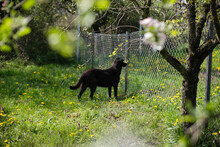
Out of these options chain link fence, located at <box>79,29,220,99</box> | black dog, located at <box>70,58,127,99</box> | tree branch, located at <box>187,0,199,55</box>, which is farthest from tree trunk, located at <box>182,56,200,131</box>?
black dog, located at <box>70,58,127,99</box>

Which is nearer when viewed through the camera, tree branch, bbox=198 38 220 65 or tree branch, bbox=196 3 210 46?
tree branch, bbox=198 38 220 65

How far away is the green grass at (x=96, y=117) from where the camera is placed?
3.08 meters

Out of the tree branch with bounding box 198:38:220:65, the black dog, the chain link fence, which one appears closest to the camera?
the tree branch with bounding box 198:38:220:65

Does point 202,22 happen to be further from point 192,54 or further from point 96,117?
point 96,117

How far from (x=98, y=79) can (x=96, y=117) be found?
5.39 feet

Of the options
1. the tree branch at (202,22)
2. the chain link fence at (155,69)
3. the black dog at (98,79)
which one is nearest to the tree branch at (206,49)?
the tree branch at (202,22)

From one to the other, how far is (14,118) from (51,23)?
1043 centimetres

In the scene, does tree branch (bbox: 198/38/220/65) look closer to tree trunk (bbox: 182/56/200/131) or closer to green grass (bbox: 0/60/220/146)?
tree trunk (bbox: 182/56/200/131)

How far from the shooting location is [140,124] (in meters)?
3.56

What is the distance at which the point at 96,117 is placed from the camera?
4.02 m

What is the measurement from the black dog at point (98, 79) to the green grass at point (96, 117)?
1.16 feet

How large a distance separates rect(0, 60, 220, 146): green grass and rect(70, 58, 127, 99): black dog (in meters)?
0.35

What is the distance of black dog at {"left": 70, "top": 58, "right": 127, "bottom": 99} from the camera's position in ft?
17.6

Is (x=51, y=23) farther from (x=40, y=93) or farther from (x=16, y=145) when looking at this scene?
(x=16, y=145)
